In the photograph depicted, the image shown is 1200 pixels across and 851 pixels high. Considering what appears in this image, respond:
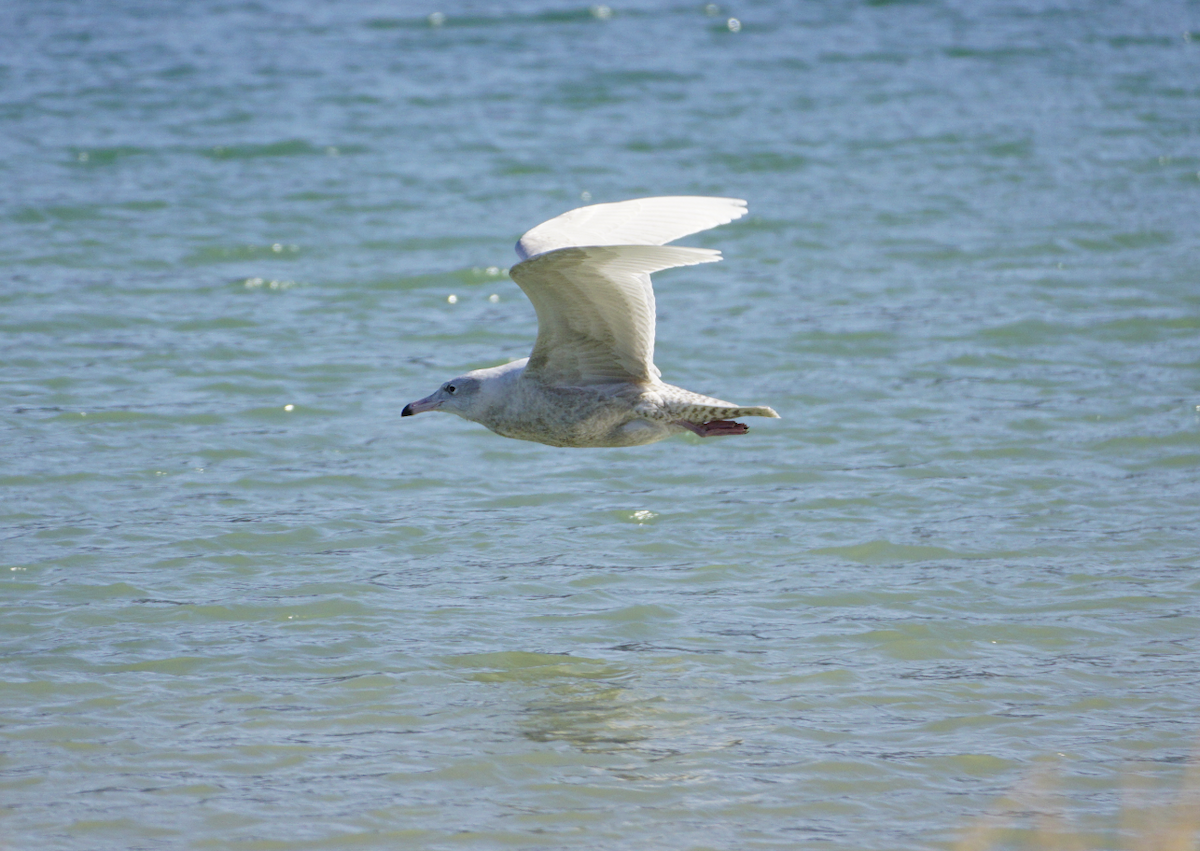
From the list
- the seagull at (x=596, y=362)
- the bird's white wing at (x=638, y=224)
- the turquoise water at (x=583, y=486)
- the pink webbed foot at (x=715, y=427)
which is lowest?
the turquoise water at (x=583, y=486)

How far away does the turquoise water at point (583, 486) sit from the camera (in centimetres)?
531

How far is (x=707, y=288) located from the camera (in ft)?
40.1

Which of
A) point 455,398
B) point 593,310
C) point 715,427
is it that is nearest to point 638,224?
point 593,310

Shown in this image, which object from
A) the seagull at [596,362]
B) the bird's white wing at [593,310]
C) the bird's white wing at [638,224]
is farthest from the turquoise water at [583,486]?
the bird's white wing at [638,224]

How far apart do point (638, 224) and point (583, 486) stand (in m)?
2.71

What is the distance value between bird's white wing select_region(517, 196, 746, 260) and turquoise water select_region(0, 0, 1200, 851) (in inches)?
67.0

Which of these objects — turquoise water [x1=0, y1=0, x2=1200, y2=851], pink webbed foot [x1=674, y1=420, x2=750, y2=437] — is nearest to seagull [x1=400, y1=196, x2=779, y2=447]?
pink webbed foot [x1=674, y1=420, x2=750, y2=437]

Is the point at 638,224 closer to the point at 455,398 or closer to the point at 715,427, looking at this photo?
the point at 715,427

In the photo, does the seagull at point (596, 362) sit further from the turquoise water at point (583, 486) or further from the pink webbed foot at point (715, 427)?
the turquoise water at point (583, 486)

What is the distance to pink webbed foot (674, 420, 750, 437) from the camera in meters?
6.21

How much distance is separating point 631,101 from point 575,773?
14195mm

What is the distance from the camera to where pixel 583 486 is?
8477 mm

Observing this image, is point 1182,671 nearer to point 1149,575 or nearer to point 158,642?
point 1149,575

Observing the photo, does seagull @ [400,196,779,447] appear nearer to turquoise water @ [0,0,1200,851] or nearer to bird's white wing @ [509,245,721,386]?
bird's white wing @ [509,245,721,386]
